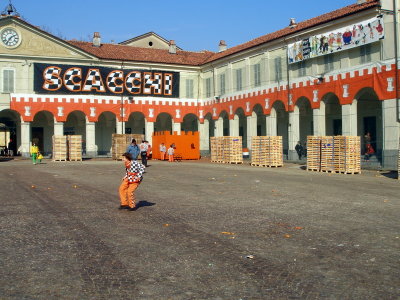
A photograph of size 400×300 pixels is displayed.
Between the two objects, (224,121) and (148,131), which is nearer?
(148,131)

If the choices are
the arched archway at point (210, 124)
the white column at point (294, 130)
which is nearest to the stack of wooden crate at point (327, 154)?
the white column at point (294, 130)

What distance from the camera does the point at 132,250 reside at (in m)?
6.67

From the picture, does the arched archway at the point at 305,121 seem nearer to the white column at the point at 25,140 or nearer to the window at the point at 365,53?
the window at the point at 365,53

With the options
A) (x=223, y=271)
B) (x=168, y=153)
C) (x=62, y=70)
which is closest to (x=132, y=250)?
(x=223, y=271)

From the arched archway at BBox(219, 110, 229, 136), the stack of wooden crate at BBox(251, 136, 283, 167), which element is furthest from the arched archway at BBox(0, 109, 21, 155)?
the stack of wooden crate at BBox(251, 136, 283, 167)

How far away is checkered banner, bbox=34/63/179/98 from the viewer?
38.4 meters

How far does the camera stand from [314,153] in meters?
23.8

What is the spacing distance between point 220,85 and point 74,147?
1435cm

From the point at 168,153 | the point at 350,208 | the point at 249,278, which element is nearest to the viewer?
the point at 249,278

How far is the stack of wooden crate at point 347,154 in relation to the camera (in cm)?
2200

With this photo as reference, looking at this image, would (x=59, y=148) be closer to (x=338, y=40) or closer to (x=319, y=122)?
(x=319, y=122)

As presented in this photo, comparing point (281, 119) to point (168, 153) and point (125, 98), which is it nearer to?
point (168, 153)

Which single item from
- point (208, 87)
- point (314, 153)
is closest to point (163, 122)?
point (208, 87)

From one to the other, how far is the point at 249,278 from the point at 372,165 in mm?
22359
